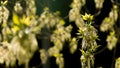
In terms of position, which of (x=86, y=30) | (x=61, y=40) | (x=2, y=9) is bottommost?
(x=86, y=30)

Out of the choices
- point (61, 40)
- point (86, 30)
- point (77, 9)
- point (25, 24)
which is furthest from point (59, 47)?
point (25, 24)

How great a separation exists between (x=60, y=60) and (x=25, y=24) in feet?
5.58

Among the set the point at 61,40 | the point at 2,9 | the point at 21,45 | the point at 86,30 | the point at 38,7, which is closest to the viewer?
the point at 21,45

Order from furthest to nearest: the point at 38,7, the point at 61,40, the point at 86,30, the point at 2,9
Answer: the point at 38,7, the point at 61,40, the point at 2,9, the point at 86,30

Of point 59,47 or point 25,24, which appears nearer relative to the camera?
point 25,24

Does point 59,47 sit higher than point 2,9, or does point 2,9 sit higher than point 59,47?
point 2,9

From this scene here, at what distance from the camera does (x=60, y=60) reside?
3.00 m

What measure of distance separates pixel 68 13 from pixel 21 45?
216 cm

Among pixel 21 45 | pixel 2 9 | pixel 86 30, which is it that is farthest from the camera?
pixel 2 9

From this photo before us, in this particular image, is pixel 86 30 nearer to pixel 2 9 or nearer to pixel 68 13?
pixel 2 9

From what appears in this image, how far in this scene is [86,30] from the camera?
230cm

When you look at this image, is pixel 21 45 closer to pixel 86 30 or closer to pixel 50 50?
pixel 86 30

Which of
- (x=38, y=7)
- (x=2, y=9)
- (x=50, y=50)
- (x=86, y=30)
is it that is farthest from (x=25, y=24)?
(x=38, y=7)

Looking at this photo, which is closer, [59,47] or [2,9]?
[2,9]
